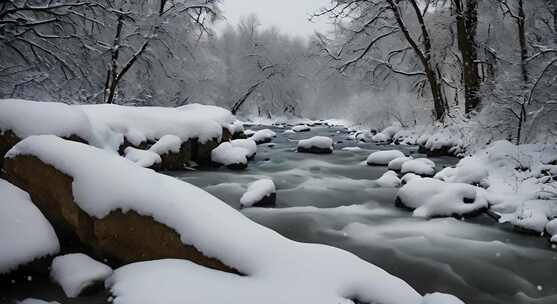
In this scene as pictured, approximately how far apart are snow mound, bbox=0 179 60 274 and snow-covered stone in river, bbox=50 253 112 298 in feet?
0.62

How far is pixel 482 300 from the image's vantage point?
3.82m

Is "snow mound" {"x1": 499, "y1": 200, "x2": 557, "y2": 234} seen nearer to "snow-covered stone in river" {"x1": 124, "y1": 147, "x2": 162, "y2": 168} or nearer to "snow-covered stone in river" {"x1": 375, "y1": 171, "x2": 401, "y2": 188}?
"snow-covered stone in river" {"x1": 375, "y1": 171, "x2": 401, "y2": 188}

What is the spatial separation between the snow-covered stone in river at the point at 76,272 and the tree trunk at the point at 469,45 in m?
11.5

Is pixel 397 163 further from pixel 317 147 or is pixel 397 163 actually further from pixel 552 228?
pixel 552 228

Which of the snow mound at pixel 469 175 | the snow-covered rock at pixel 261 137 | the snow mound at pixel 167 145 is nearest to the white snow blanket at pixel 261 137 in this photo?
the snow-covered rock at pixel 261 137

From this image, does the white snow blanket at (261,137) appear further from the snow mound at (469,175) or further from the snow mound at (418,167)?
the snow mound at (469,175)

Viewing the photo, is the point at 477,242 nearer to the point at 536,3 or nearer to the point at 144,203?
the point at 144,203

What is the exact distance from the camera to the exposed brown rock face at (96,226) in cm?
312

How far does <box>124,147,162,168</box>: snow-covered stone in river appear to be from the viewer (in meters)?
8.19

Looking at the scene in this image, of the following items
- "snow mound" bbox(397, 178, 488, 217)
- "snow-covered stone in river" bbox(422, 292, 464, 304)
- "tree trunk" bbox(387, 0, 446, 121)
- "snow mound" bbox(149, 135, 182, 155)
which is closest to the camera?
"snow-covered stone in river" bbox(422, 292, 464, 304)

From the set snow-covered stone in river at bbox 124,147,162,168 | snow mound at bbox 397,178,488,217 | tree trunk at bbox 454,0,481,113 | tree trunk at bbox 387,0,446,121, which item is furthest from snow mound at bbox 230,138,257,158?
tree trunk at bbox 454,0,481,113

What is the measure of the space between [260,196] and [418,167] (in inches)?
175

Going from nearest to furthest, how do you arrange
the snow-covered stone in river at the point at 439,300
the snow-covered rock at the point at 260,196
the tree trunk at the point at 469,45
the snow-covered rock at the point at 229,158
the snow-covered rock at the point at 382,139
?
the snow-covered stone in river at the point at 439,300 < the snow-covered rock at the point at 260,196 < the snow-covered rock at the point at 229,158 < the tree trunk at the point at 469,45 < the snow-covered rock at the point at 382,139

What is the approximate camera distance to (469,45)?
40.3 ft
